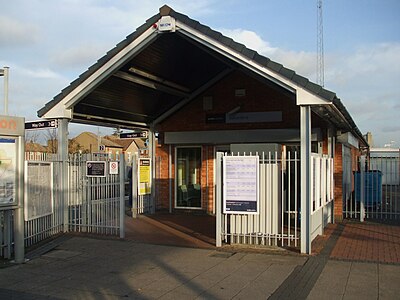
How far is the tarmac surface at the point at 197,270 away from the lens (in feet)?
22.2

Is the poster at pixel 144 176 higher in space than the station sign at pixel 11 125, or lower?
lower

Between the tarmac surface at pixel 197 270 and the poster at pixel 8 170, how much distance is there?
4.20ft

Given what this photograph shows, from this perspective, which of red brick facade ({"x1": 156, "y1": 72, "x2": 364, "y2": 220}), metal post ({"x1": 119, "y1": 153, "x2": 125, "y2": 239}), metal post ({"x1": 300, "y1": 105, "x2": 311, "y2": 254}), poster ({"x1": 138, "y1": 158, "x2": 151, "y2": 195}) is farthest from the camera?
poster ({"x1": 138, "y1": 158, "x2": 151, "y2": 195})

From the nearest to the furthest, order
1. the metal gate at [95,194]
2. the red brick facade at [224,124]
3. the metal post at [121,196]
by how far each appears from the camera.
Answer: the metal post at [121,196]
the metal gate at [95,194]
the red brick facade at [224,124]

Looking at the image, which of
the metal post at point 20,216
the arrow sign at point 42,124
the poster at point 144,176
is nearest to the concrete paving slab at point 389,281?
the metal post at point 20,216

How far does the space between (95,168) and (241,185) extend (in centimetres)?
374

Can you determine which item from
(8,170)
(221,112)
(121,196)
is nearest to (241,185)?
(121,196)

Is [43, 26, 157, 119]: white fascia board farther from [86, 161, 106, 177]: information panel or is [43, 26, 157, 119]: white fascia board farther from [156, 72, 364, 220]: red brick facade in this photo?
[156, 72, 364, 220]: red brick facade

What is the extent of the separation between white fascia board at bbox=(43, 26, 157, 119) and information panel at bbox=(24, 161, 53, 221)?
1560 millimetres

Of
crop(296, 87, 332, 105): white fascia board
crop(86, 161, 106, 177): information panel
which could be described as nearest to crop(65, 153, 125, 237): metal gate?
crop(86, 161, 106, 177): information panel

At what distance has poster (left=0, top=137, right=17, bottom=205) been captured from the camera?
8320 millimetres

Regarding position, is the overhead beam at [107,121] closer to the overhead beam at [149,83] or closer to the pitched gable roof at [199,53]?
the pitched gable roof at [199,53]

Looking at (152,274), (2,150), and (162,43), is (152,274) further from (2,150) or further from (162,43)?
(162,43)

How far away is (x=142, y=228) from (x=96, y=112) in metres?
3.62
